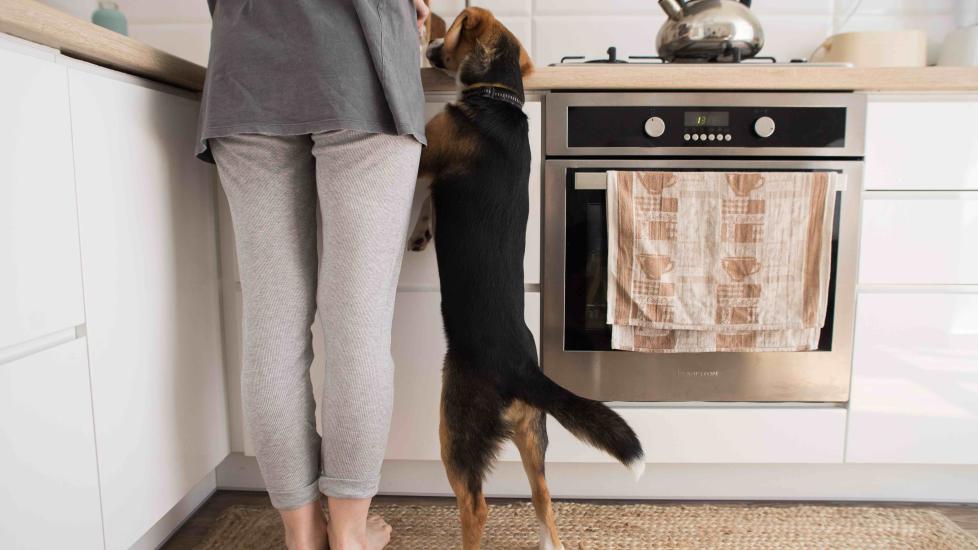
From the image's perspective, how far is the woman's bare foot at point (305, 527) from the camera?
3.45 ft

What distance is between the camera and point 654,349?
137 centimetres

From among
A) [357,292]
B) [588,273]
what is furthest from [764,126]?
[357,292]

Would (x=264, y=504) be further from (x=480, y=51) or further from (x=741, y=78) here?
(x=741, y=78)

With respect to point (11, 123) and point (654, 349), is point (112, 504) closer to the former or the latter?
point (11, 123)

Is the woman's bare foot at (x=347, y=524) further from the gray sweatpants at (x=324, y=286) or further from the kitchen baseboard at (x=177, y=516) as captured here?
the kitchen baseboard at (x=177, y=516)

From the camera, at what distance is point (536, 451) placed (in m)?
1.11

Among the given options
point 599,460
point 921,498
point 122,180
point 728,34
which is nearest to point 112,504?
point 122,180

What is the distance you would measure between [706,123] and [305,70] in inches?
33.4

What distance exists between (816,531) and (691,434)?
0.33 meters

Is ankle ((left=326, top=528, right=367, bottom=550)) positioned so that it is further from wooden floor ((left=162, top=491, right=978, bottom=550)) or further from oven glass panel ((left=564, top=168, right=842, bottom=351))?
oven glass panel ((left=564, top=168, right=842, bottom=351))

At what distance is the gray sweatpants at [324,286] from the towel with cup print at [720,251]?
534 millimetres

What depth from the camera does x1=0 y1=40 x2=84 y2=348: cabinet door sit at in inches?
30.0

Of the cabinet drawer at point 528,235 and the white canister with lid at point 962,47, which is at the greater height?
the white canister with lid at point 962,47

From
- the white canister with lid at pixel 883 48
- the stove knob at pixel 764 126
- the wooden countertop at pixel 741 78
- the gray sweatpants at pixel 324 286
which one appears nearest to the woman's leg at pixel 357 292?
the gray sweatpants at pixel 324 286
